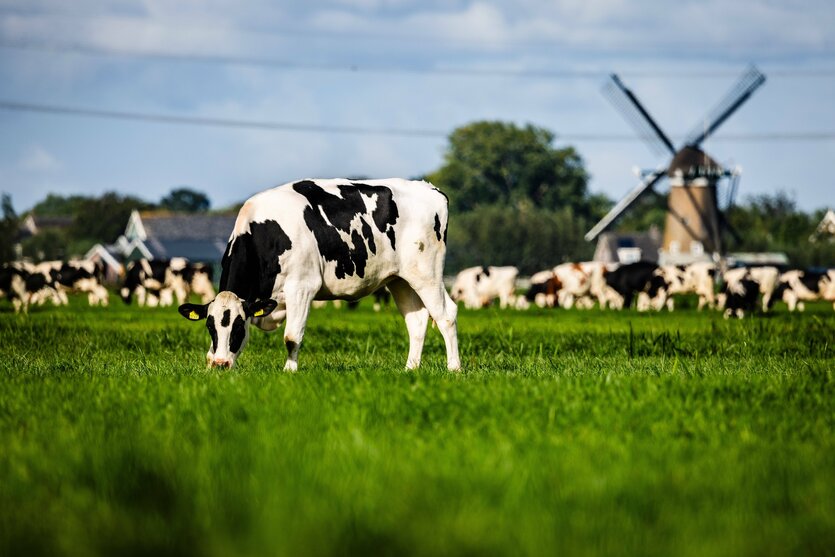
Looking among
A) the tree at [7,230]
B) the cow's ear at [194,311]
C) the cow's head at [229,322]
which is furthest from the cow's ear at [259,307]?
the tree at [7,230]

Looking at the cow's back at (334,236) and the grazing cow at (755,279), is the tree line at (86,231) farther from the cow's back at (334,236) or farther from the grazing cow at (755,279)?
the cow's back at (334,236)

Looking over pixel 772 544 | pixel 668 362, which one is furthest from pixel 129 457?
pixel 668 362

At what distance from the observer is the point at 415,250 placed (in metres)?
15.3

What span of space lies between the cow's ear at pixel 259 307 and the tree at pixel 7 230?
83682 millimetres

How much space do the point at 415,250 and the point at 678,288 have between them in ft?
128

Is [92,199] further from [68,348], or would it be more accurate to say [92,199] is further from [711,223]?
[68,348]

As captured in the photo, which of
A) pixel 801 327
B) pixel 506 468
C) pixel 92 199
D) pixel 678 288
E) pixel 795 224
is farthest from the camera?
pixel 92 199

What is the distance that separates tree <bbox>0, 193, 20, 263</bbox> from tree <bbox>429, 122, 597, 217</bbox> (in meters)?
57.0

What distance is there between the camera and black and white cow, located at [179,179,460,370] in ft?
46.6

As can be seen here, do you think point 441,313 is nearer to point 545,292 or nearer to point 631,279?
point 631,279

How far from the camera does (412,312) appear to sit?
52.1 ft

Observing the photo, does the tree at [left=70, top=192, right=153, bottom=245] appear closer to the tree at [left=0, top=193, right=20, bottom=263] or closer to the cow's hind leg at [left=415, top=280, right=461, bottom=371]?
the tree at [left=0, top=193, right=20, bottom=263]

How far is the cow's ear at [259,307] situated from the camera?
13938mm

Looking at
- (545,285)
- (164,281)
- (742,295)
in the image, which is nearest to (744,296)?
(742,295)
